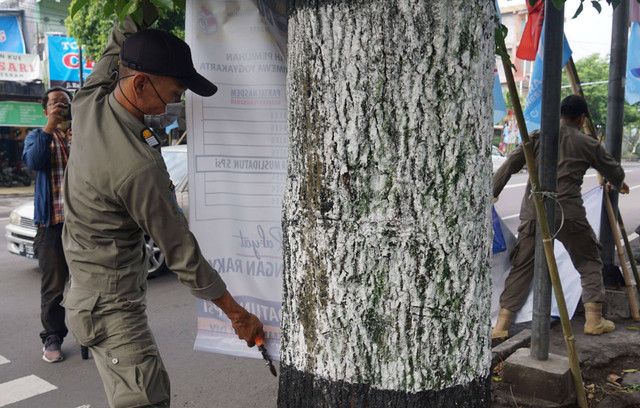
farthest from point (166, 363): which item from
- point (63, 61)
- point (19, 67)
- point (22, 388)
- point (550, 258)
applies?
point (19, 67)

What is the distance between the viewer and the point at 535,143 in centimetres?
420

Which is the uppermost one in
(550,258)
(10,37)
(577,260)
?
(10,37)

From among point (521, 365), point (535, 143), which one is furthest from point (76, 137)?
point (535, 143)

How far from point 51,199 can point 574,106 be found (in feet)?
12.7

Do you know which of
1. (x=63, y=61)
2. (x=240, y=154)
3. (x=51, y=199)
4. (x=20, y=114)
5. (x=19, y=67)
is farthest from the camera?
(x=20, y=114)

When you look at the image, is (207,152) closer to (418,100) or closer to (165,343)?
(418,100)

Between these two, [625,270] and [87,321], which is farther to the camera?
[625,270]

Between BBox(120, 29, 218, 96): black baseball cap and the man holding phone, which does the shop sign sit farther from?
BBox(120, 29, 218, 96): black baseball cap

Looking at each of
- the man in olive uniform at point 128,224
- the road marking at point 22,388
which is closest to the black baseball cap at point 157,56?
the man in olive uniform at point 128,224

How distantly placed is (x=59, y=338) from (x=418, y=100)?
12.1 feet

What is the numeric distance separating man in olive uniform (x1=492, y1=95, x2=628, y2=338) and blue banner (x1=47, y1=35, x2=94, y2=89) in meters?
16.3

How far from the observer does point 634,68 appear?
19.6ft

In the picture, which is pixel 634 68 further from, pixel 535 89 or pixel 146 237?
pixel 146 237

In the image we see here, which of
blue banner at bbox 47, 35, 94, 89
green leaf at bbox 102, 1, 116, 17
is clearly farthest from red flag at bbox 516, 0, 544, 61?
blue banner at bbox 47, 35, 94, 89
